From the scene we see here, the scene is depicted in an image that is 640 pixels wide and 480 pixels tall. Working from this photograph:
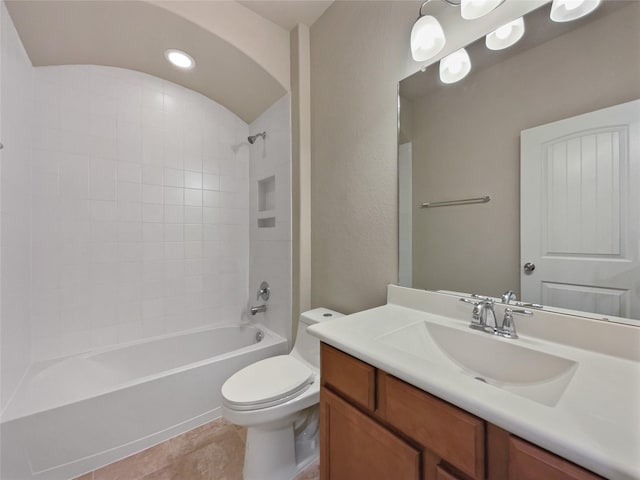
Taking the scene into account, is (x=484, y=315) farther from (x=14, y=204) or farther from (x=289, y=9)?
(x=14, y=204)

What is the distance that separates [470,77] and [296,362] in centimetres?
158

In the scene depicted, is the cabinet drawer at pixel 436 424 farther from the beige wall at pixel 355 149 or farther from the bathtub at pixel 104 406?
the bathtub at pixel 104 406

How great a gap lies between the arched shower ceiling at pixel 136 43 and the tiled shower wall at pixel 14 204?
0.11 m

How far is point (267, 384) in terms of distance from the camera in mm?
1216

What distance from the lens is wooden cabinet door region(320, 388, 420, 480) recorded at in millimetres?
652

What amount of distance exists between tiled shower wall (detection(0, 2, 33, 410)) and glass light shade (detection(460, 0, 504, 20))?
204 centimetres

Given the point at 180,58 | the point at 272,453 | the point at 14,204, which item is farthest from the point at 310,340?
the point at 180,58

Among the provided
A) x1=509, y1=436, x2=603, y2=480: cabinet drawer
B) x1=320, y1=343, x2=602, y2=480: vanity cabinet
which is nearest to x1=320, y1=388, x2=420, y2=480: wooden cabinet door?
x1=320, y1=343, x2=602, y2=480: vanity cabinet

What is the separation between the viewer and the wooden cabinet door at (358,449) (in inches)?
25.7

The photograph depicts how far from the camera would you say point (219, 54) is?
1689mm

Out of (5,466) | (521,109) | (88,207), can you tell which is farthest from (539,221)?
(88,207)

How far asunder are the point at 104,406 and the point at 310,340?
1.11m

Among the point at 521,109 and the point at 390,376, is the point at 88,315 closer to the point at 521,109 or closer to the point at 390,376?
the point at 390,376

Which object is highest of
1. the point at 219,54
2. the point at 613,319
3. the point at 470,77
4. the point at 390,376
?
the point at 219,54
